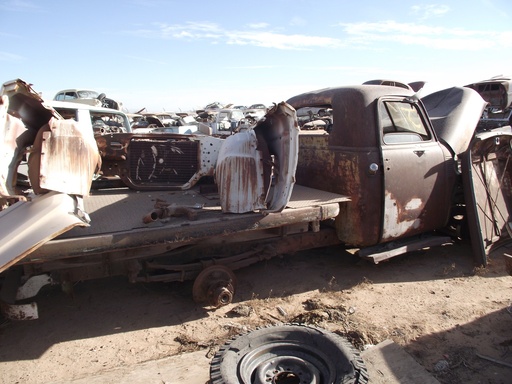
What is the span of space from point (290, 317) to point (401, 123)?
2.51 meters

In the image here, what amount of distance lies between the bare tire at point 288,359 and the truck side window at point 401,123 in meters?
2.39

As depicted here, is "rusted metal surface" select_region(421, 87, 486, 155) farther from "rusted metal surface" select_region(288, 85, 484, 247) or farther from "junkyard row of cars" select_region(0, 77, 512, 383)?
"rusted metal surface" select_region(288, 85, 484, 247)

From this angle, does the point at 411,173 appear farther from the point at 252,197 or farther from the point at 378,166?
the point at 252,197


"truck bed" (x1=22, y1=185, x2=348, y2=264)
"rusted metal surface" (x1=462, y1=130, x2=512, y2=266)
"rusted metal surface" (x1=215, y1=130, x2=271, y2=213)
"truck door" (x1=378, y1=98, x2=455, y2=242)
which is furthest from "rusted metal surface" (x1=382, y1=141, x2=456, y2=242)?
"rusted metal surface" (x1=215, y1=130, x2=271, y2=213)

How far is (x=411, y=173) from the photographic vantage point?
4145 mm

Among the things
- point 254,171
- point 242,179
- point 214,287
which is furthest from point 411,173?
point 214,287

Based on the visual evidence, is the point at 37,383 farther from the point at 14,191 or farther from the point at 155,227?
the point at 14,191

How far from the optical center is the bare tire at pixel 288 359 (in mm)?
2238

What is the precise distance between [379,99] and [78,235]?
324 centimetres

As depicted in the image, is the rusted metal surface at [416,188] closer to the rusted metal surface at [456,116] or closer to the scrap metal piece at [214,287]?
the rusted metal surface at [456,116]

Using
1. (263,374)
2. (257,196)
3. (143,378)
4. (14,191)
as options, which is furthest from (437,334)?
(14,191)

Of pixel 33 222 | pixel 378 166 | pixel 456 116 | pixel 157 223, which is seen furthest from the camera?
pixel 456 116

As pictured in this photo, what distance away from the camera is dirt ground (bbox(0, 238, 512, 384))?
110 inches

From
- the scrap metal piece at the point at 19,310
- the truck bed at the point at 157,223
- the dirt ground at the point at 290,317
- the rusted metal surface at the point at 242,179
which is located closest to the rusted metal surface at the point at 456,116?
the dirt ground at the point at 290,317
